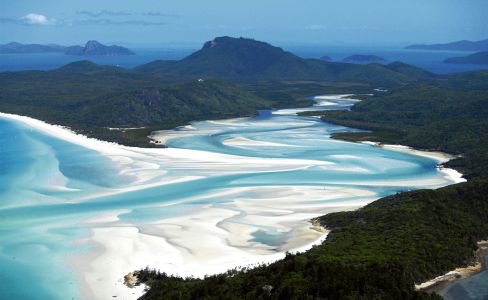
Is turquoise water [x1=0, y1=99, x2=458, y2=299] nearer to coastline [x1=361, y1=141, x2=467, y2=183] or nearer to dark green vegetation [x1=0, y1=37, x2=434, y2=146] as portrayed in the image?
coastline [x1=361, y1=141, x2=467, y2=183]

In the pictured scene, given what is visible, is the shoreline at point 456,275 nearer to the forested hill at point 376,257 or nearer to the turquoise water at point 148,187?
the forested hill at point 376,257

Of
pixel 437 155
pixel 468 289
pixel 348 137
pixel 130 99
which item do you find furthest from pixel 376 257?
pixel 130 99

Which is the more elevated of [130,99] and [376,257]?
[130,99]

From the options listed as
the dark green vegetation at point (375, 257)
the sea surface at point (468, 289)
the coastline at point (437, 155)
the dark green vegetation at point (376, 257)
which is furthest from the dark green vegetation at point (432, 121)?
the sea surface at point (468, 289)

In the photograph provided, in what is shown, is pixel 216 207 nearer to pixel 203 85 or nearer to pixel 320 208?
pixel 320 208

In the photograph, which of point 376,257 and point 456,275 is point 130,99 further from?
point 456,275

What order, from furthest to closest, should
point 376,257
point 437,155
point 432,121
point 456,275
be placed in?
1. point 432,121
2. point 437,155
3. point 456,275
4. point 376,257

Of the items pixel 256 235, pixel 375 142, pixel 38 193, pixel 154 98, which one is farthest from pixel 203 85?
pixel 256 235

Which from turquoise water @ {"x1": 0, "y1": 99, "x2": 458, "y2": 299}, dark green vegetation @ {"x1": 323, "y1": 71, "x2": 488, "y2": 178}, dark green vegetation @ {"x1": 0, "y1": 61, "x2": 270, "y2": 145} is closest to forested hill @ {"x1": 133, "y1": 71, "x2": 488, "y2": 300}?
turquoise water @ {"x1": 0, "y1": 99, "x2": 458, "y2": 299}
